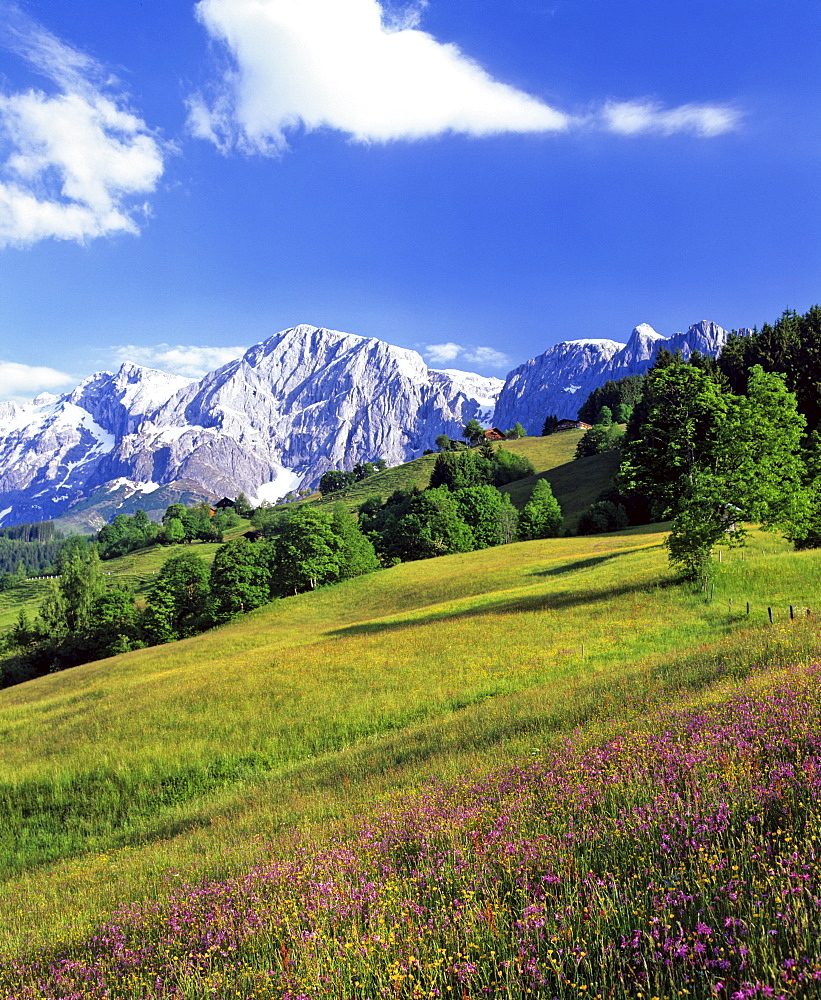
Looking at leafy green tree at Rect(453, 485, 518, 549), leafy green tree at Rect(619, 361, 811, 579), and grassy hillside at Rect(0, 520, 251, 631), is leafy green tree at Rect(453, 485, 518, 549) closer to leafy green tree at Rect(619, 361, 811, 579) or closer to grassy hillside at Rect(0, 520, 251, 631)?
leafy green tree at Rect(619, 361, 811, 579)

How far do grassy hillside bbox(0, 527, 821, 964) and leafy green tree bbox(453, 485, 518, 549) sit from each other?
2234 inches

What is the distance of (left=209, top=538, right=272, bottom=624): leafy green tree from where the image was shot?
7519 cm

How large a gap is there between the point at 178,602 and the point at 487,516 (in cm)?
5010

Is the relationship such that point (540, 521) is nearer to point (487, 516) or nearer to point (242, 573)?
point (487, 516)

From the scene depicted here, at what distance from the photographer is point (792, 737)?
5273 millimetres

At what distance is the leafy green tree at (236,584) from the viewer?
75188 mm

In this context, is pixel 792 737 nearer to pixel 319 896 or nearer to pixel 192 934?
pixel 319 896

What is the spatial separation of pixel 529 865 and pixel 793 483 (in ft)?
98.2

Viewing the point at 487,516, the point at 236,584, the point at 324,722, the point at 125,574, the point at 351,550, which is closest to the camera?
the point at 324,722

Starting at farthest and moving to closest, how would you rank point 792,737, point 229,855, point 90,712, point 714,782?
point 90,712, point 229,855, point 792,737, point 714,782

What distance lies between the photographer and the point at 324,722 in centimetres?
1717

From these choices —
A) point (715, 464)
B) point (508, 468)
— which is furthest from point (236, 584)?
point (508, 468)

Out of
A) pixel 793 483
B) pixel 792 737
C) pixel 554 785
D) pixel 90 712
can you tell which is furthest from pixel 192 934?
pixel 793 483

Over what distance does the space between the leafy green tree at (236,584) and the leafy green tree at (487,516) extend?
3472 centimetres
